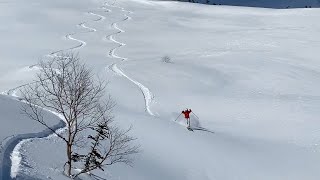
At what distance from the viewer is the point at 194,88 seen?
33.2 m

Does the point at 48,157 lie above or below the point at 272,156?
above

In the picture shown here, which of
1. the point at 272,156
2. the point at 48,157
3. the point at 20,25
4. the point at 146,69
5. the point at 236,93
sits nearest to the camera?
the point at 48,157

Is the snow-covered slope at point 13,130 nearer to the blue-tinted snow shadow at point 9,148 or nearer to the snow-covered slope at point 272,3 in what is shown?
the blue-tinted snow shadow at point 9,148

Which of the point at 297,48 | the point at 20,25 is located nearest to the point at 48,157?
the point at 297,48

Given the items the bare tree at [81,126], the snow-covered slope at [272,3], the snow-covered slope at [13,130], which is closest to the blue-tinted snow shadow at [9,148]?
the snow-covered slope at [13,130]

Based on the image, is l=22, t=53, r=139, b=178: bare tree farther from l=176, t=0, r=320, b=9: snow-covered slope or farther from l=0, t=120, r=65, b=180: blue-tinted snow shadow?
l=176, t=0, r=320, b=9: snow-covered slope

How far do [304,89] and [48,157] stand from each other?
2113 cm

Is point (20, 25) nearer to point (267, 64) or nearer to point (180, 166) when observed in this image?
point (267, 64)

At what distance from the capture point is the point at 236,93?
32.2 m

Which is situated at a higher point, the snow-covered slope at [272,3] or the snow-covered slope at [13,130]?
the snow-covered slope at [13,130]

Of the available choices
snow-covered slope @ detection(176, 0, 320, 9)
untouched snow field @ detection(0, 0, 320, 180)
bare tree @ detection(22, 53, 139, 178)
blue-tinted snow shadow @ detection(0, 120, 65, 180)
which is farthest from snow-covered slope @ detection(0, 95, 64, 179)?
snow-covered slope @ detection(176, 0, 320, 9)

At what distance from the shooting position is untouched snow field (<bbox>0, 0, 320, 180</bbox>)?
21969 millimetres

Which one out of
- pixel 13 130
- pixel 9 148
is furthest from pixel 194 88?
pixel 9 148

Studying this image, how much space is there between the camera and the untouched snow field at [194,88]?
21969 millimetres
